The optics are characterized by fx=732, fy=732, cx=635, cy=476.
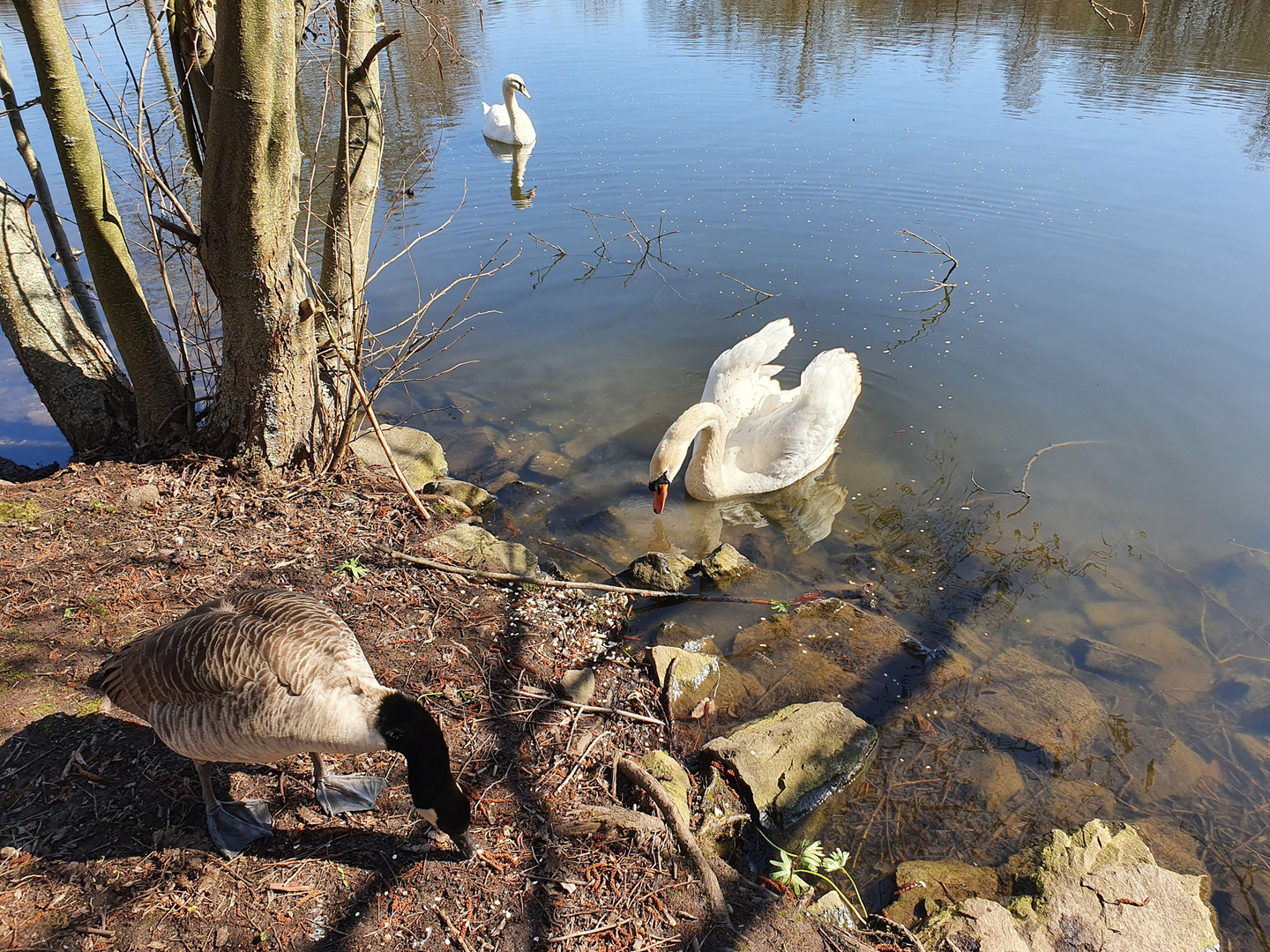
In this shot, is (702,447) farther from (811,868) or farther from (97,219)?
(97,219)

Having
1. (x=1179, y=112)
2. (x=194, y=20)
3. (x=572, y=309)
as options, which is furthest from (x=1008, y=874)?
(x=1179, y=112)

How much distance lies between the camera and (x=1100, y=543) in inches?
268

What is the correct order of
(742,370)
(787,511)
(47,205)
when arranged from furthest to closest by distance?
(742,370) → (787,511) → (47,205)

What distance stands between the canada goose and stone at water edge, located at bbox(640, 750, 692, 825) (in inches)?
45.7

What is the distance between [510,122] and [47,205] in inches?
514

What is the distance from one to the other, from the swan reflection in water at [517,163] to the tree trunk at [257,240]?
9.93m

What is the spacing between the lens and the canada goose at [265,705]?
10.2ft

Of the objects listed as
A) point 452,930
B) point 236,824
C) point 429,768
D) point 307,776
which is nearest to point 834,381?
point 429,768

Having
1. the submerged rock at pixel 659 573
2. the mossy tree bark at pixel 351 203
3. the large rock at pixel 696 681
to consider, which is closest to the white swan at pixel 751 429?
the submerged rock at pixel 659 573

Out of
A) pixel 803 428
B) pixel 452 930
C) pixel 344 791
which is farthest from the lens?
pixel 803 428

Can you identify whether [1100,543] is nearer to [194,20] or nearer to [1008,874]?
[1008,874]

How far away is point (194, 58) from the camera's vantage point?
4.84 meters

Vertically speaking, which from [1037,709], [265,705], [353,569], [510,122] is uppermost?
[510,122]

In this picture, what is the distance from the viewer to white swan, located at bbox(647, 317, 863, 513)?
720 cm
